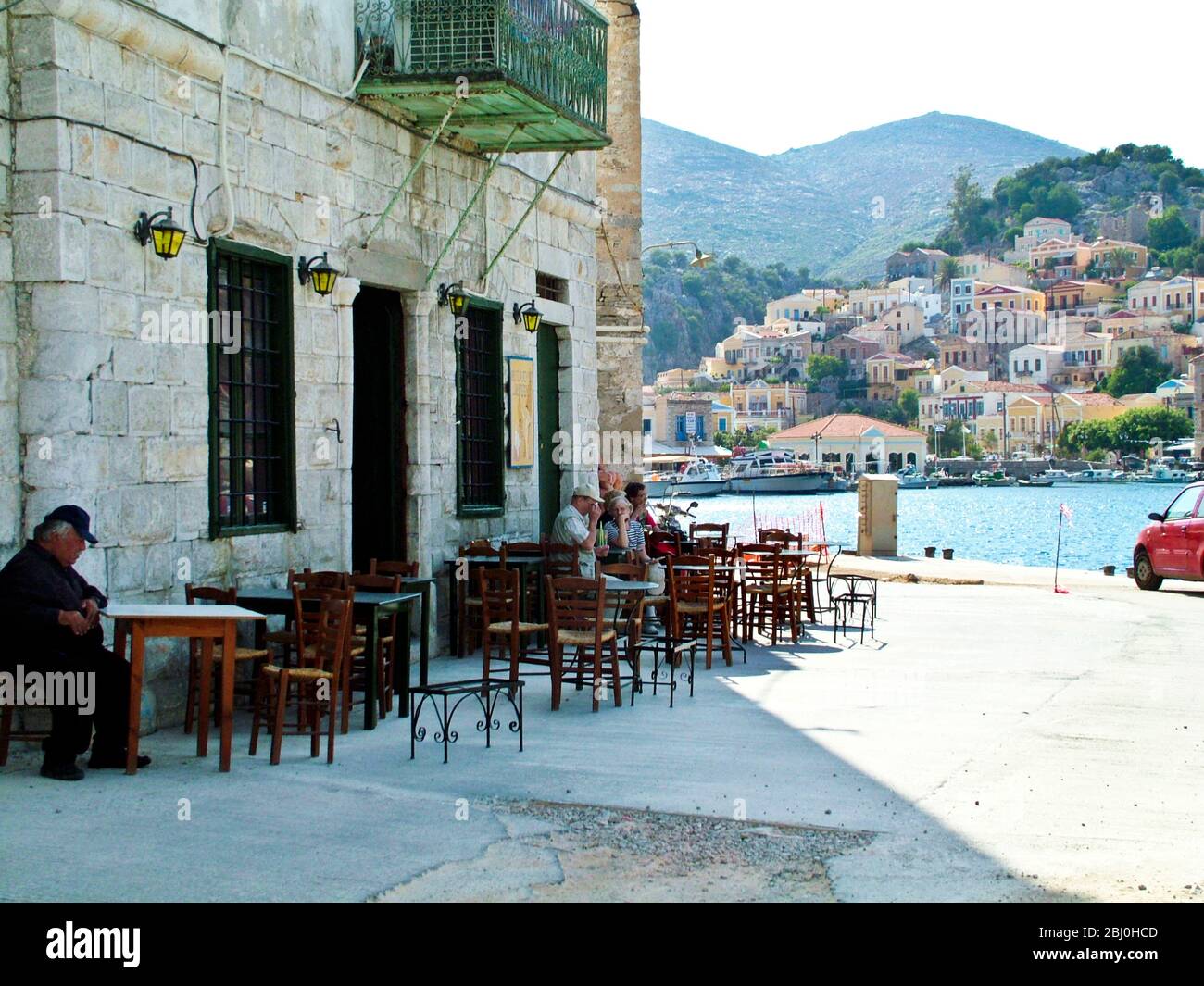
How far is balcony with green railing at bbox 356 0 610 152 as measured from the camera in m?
10.9

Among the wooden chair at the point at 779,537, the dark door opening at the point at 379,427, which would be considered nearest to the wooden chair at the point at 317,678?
the dark door opening at the point at 379,427

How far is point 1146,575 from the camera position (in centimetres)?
2108

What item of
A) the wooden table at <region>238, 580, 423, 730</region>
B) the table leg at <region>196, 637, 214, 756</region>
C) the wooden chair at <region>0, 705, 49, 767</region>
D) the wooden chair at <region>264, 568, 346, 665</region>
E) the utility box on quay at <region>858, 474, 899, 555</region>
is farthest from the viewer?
the utility box on quay at <region>858, 474, 899, 555</region>

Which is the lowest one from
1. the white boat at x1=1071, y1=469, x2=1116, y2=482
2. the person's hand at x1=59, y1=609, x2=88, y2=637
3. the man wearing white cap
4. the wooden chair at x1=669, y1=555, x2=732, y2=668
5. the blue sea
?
the blue sea

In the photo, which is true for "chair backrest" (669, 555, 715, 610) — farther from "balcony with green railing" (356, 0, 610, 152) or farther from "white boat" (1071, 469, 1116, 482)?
"white boat" (1071, 469, 1116, 482)

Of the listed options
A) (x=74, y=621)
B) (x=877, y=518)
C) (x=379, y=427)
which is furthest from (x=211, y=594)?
(x=877, y=518)

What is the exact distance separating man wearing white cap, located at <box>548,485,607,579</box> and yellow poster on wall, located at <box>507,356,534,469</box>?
2555 mm

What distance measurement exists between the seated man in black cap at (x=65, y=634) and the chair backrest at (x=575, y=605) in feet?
10.2

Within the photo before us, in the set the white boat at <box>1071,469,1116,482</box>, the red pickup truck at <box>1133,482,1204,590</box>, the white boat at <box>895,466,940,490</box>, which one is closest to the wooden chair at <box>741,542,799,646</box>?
the red pickup truck at <box>1133,482,1204,590</box>

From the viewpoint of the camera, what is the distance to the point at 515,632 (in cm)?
983

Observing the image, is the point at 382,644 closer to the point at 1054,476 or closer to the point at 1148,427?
the point at 1054,476
